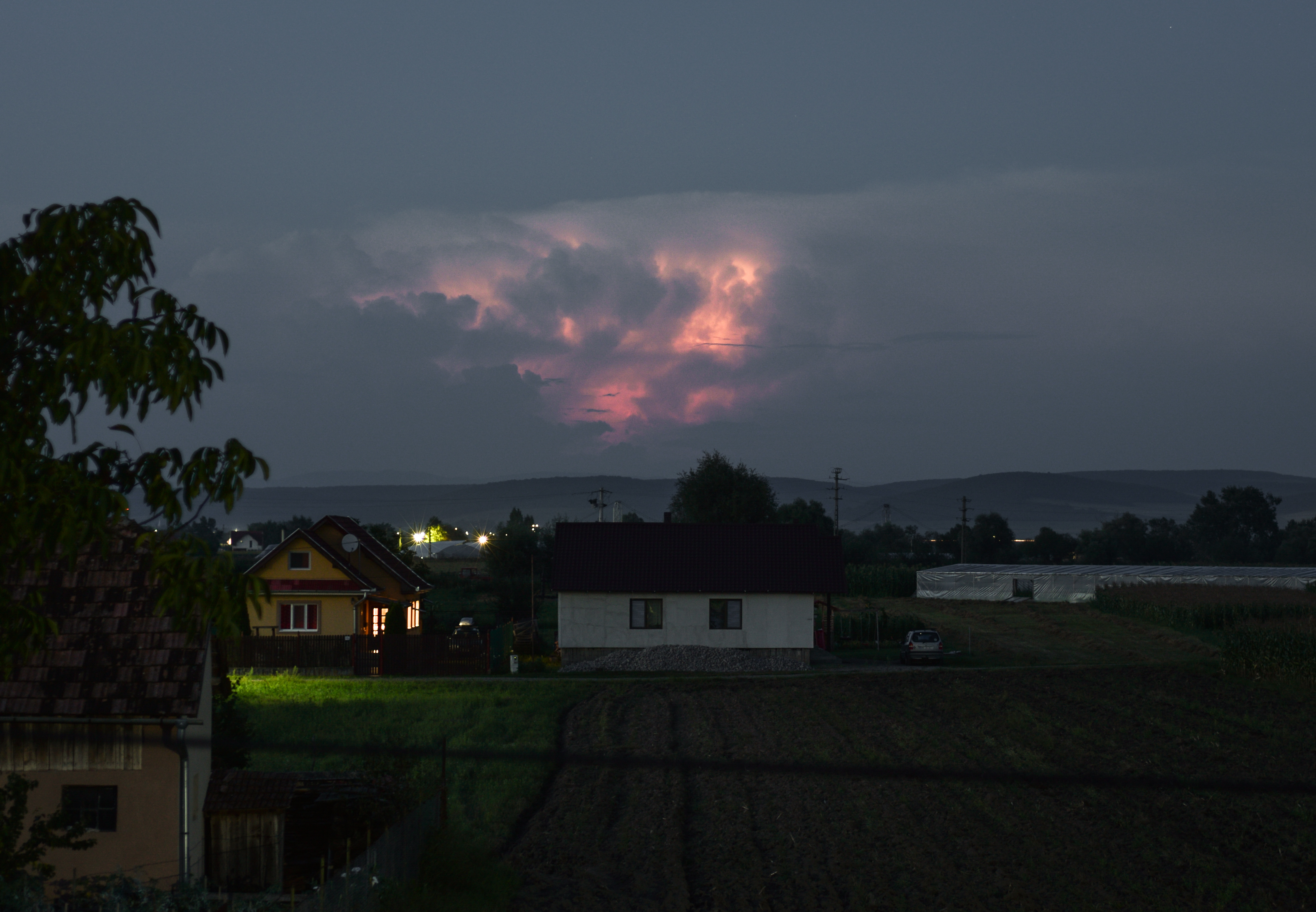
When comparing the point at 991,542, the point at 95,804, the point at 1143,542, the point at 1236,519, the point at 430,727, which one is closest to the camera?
the point at 95,804

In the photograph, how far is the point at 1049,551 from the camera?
13762 cm

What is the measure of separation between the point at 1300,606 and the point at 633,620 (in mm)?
34470

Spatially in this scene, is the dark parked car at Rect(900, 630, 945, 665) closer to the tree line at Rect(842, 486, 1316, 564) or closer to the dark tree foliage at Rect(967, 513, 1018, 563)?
the tree line at Rect(842, 486, 1316, 564)

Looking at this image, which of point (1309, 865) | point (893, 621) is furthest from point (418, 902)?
point (893, 621)

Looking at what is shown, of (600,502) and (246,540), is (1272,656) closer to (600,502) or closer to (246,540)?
(600,502)

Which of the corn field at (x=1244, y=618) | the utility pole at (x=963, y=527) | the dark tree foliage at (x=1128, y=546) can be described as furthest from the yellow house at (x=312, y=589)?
the dark tree foliage at (x=1128, y=546)

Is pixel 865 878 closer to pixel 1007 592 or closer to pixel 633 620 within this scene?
pixel 633 620

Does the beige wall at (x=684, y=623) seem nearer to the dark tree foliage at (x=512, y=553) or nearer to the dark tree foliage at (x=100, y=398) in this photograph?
the dark tree foliage at (x=512, y=553)

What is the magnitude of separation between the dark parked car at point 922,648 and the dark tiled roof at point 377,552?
2106 cm

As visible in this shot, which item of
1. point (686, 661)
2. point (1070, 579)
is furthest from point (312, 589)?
point (1070, 579)

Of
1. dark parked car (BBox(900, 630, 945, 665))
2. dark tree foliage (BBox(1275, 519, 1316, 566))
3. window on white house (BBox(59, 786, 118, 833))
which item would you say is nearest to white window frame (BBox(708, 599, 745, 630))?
dark parked car (BBox(900, 630, 945, 665))

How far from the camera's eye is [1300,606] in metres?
52.4

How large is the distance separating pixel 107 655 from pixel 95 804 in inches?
72.1

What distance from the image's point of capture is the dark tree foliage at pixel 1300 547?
435ft
